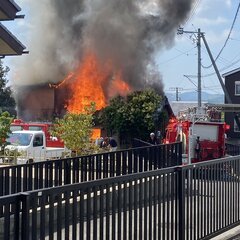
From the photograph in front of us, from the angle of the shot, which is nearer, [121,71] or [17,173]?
[17,173]

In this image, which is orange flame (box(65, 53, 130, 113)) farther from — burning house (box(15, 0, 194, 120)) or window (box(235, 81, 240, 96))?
window (box(235, 81, 240, 96))

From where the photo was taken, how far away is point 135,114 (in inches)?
1140

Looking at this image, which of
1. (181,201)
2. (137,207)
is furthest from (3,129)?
(137,207)

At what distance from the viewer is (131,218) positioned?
16.9 ft

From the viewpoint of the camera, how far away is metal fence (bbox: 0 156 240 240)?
3.95m

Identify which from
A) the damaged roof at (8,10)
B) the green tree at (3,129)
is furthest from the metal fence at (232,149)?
the damaged roof at (8,10)

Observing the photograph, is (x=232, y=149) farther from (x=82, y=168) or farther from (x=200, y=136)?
(x=82, y=168)

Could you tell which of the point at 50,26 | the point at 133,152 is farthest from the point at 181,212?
the point at 50,26

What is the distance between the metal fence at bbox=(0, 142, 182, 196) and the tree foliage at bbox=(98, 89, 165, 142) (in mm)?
17386

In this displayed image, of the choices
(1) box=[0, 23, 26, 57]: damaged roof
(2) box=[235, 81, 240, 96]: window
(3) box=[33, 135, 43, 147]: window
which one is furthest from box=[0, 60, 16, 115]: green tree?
(1) box=[0, 23, 26, 57]: damaged roof

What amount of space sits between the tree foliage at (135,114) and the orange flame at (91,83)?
8.69m

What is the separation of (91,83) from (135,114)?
1201cm

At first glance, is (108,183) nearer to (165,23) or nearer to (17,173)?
(17,173)

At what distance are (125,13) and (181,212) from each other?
36.5 metres
